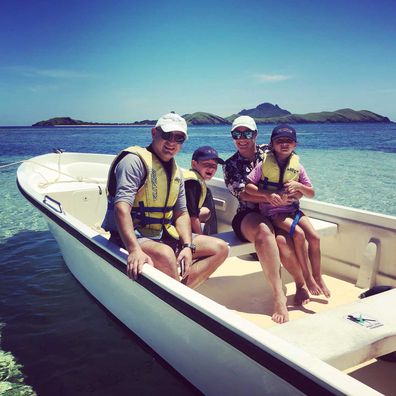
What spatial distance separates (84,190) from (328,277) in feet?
9.73

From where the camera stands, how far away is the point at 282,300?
8.52ft

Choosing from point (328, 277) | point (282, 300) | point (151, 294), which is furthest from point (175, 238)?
point (328, 277)

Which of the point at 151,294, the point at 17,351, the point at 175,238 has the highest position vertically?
the point at 175,238

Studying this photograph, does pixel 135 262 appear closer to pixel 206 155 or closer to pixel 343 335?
pixel 343 335

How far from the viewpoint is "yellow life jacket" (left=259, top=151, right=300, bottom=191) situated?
3.01 metres

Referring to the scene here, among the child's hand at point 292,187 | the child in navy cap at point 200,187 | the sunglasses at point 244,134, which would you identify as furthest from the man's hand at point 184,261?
the sunglasses at point 244,134

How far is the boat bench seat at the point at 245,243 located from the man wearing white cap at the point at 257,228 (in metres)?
0.06

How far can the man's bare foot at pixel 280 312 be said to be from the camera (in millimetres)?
2549

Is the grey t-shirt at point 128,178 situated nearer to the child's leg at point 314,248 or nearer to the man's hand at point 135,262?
the man's hand at point 135,262

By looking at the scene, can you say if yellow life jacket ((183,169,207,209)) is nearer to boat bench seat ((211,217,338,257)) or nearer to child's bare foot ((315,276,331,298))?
boat bench seat ((211,217,338,257))

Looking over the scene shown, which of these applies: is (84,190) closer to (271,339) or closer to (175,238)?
(175,238)

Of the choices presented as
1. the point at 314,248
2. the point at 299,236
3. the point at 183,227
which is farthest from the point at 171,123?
the point at 314,248

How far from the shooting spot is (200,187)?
3.24m

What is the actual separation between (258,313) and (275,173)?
1.06 meters
